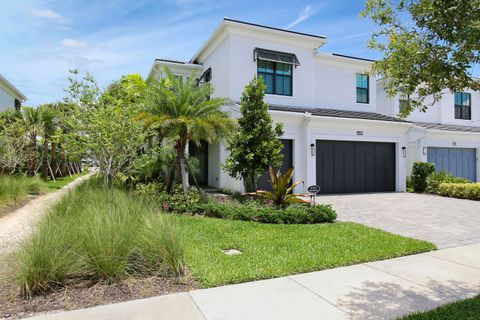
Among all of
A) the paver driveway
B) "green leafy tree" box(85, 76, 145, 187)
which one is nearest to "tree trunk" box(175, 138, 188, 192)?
"green leafy tree" box(85, 76, 145, 187)

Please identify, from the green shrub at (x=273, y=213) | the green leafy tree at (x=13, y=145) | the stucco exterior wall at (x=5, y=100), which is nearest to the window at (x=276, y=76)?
→ the green shrub at (x=273, y=213)

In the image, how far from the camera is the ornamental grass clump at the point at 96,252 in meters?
4.45

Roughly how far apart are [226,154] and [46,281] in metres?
11.2

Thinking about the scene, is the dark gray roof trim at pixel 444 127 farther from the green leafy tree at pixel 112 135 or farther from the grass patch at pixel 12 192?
the grass patch at pixel 12 192

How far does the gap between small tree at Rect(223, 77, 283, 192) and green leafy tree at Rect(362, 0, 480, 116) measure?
22.4 feet

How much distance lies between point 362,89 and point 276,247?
15728mm

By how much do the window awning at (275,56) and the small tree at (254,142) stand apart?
4173 millimetres

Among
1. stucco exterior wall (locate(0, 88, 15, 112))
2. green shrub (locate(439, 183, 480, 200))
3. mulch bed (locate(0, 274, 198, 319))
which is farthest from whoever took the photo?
stucco exterior wall (locate(0, 88, 15, 112))

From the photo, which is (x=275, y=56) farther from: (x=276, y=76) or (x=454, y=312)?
(x=454, y=312)

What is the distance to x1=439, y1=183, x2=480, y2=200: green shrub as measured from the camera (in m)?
14.9

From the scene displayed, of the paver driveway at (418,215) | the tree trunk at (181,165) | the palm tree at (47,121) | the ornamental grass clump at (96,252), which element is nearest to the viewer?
the ornamental grass clump at (96,252)

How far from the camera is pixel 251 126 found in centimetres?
1220

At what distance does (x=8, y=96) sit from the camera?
84.8 feet

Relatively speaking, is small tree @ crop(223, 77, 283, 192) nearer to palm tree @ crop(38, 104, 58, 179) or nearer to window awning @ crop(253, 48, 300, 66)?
window awning @ crop(253, 48, 300, 66)
